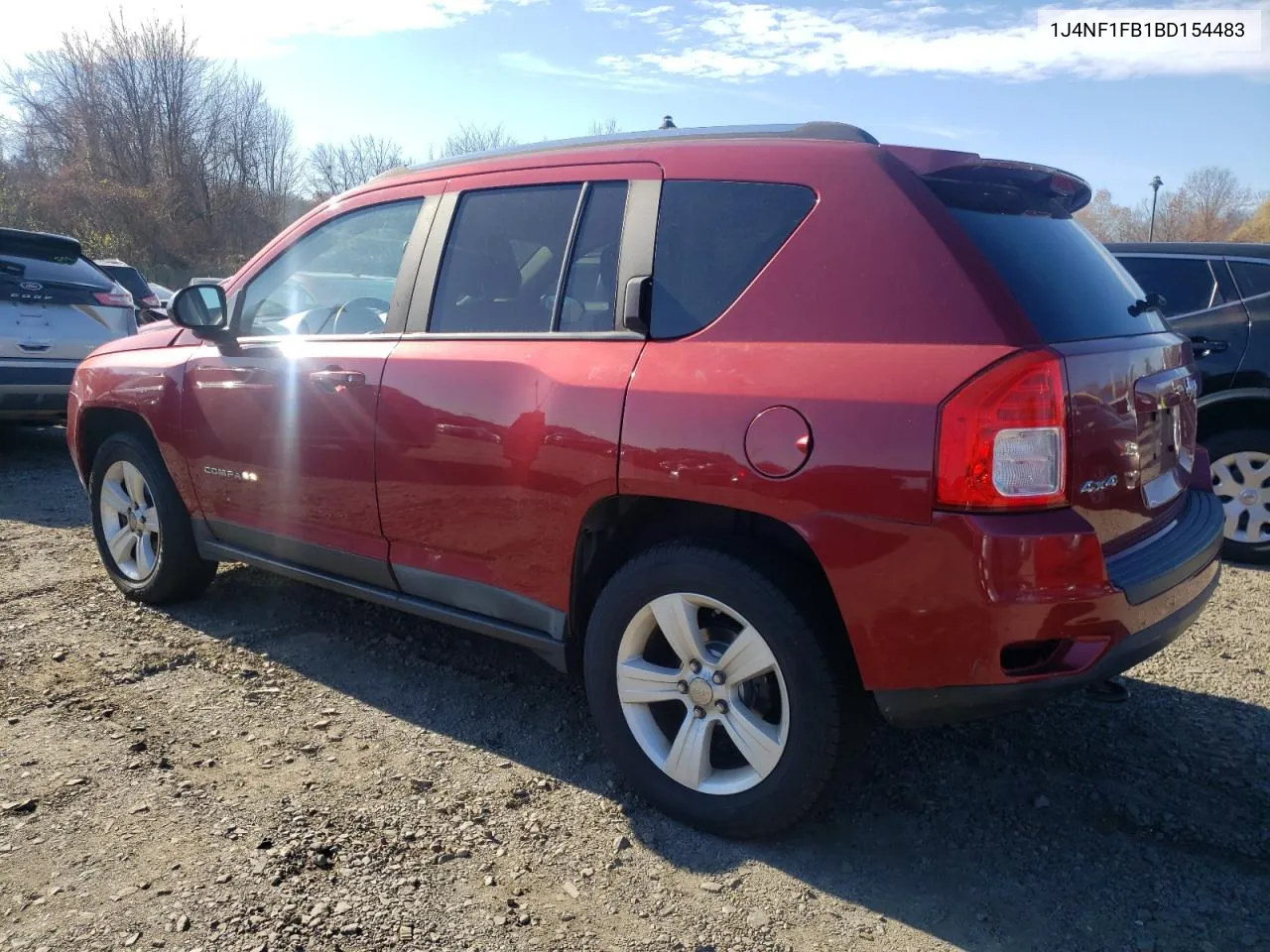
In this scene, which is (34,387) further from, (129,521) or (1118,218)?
(1118,218)

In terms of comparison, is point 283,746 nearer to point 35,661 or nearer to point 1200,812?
point 35,661

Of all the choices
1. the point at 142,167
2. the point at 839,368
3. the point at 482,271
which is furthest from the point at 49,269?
the point at 142,167

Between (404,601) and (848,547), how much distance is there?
5.76 ft

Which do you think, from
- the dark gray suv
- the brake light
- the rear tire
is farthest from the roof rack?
the rear tire

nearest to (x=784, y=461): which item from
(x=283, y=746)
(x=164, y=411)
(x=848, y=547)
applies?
(x=848, y=547)

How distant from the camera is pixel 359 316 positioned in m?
3.62

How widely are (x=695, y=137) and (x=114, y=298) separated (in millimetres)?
6747

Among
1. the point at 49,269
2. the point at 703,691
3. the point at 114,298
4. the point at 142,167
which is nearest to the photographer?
the point at 703,691

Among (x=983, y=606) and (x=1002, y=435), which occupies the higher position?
(x=1002, y=435)

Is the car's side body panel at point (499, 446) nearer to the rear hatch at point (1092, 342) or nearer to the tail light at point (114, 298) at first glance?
the rear hatch at point (1092, 342)

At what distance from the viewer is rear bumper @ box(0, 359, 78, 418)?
7.09 meters

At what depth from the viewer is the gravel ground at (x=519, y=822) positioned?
7.63ft

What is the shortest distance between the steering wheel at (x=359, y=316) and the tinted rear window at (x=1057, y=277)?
207 centimetres

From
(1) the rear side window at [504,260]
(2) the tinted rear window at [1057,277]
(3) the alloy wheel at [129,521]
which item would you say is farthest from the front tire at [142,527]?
(2) the tinted rear window at [1057,277]
